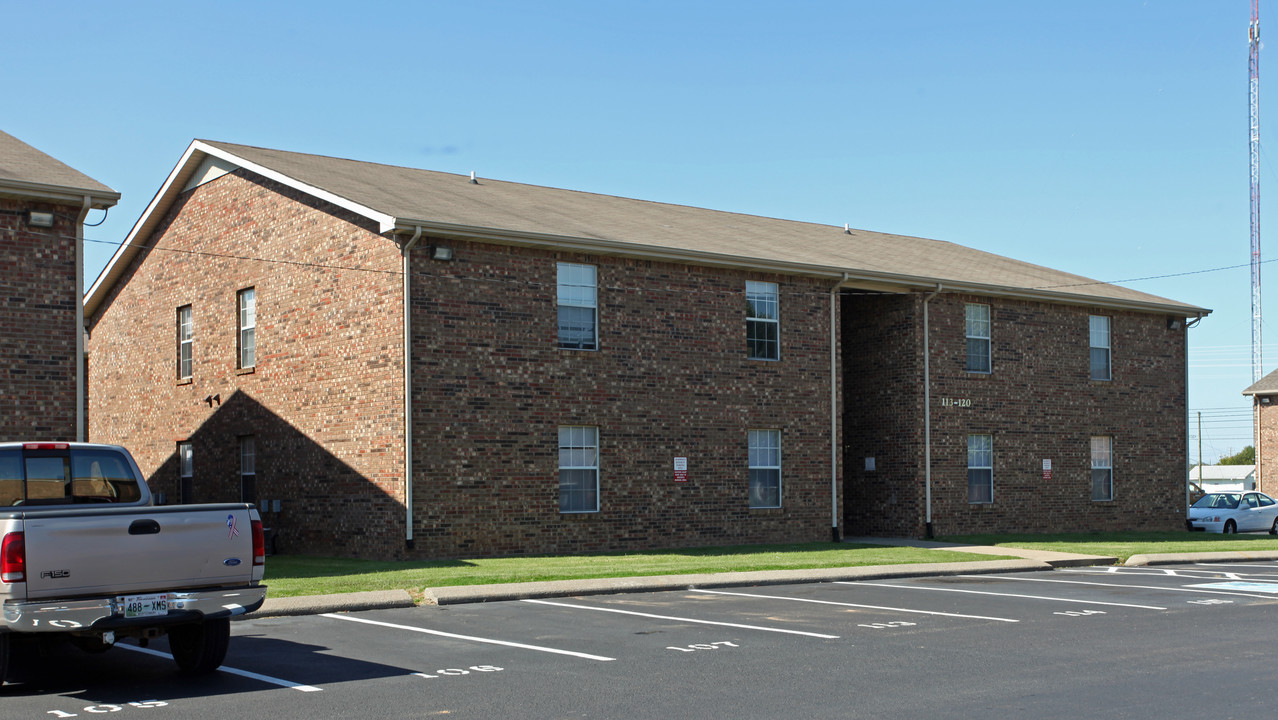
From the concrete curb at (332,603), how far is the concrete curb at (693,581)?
19.7 inches

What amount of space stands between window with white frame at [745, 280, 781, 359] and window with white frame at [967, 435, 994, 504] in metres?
5.99

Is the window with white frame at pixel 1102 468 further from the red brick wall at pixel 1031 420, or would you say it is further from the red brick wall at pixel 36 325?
the red brick wall at pixel 36 325

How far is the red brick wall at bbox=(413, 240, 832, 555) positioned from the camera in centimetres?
2134

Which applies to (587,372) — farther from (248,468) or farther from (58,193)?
(58,193)

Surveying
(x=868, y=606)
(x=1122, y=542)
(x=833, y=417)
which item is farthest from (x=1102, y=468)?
(x=868, y=606)

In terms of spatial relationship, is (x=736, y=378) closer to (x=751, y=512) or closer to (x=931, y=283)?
(x=751, y=512)

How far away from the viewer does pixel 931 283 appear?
27.5 metres

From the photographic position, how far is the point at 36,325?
1762 centimetres

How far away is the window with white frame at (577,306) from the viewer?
22859 millimetres

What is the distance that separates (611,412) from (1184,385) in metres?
17.5

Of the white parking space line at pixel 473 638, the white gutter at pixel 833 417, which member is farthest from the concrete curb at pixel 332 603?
the white gutter at pixel 833 417

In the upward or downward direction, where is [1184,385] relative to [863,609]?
upward

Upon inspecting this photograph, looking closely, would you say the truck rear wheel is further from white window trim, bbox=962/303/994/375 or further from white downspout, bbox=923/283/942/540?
white window trim, bbox=962/303/994/375

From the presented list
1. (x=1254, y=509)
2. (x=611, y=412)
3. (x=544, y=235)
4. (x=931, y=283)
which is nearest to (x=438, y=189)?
(x=544, y=235)
